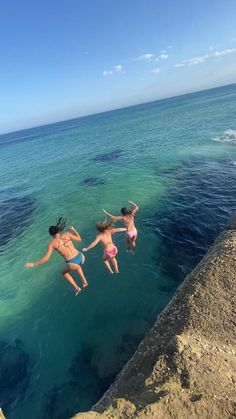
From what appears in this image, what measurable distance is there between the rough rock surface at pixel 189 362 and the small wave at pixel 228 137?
103 feet

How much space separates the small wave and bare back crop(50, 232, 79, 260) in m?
33.4

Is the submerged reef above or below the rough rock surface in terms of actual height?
below

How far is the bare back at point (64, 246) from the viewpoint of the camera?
9758mm

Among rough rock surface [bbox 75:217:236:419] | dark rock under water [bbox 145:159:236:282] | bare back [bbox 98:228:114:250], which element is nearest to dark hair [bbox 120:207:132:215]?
bare back [bbox 98:228:114:250]

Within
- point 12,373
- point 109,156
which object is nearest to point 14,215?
point 12,373

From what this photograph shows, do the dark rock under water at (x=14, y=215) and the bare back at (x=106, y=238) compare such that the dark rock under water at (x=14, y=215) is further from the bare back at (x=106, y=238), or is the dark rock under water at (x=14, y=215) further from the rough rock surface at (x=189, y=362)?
the rough rock surface at (x=189, y=362)

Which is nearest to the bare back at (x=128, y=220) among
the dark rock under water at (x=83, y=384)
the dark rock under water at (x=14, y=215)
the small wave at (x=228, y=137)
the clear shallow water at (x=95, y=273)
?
the clear shallow water at (x=95, y=273)

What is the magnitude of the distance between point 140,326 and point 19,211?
20.5 metres

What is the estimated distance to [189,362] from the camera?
7.57 meters

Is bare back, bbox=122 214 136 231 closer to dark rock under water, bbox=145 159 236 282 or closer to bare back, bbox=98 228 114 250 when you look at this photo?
bare back, bbox=98 228 114 250

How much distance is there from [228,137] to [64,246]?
37504 millimetres

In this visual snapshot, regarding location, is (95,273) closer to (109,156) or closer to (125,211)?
→ (125,211)

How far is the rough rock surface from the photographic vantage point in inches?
259

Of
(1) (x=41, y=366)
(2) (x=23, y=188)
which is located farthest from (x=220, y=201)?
(2) (x=23, y=188)
